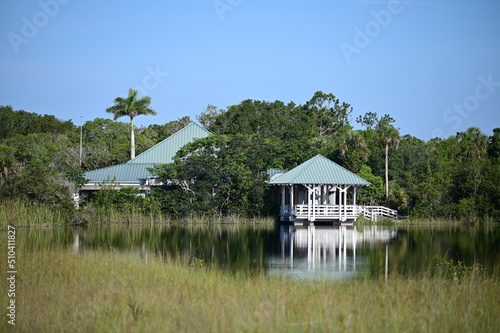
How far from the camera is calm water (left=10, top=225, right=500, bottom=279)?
20922mm

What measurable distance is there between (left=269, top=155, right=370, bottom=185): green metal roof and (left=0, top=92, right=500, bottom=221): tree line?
2138 millimetres

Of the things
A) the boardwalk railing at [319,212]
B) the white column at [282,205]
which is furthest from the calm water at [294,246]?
the white column at [282,205]

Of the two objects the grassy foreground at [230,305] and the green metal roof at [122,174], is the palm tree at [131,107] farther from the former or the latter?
the grassy foreground at [230,305]

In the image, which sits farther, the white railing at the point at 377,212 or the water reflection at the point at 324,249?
the white railing at the point at 377,212

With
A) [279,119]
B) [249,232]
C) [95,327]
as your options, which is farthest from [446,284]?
[279,119]

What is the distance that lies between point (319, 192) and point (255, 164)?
477 centimetres

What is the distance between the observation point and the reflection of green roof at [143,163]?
46.6m

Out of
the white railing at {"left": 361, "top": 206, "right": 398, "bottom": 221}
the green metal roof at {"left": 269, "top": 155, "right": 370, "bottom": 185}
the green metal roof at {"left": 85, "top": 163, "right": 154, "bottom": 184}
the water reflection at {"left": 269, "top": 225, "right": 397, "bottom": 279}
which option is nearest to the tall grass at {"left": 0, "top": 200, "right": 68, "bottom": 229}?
the green metal roof at {"left": 85, "top": 163, "right": 154, "bottom": 184}

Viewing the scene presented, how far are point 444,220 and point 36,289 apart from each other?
36.2 m

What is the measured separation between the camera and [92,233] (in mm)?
33562

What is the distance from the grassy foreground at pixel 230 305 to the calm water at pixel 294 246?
237 centimetres

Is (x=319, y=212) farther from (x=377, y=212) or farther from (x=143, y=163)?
(x=143, y=163)

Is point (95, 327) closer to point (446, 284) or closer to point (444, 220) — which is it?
point (446, 284)

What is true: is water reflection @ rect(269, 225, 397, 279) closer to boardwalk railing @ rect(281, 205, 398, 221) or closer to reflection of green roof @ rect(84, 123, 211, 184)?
boardwalk railing @ rect(281, 205, 398, 221)
